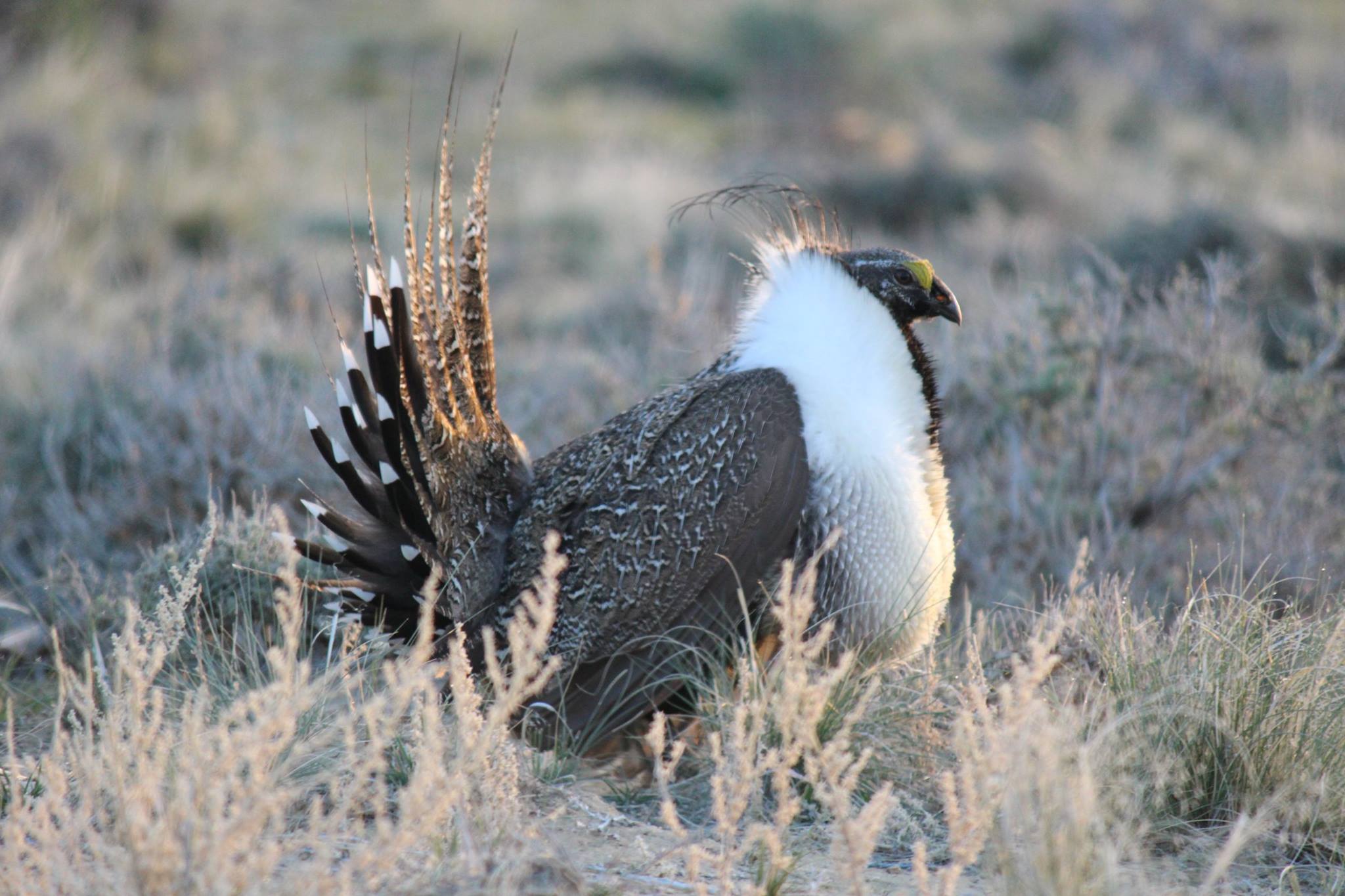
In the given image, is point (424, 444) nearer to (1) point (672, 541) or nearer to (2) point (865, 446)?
(1) point (672, 541)

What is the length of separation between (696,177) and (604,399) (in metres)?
6.52

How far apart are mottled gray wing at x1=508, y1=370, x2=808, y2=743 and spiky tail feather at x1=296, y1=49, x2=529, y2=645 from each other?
0.63 feet

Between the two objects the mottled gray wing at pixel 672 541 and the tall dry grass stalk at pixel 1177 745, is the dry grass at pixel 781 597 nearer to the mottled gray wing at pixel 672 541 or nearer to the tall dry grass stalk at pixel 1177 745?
the tall dry grass stalk at pixel 1177 745

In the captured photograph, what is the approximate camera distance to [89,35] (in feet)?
40.2

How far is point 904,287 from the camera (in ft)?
10.5

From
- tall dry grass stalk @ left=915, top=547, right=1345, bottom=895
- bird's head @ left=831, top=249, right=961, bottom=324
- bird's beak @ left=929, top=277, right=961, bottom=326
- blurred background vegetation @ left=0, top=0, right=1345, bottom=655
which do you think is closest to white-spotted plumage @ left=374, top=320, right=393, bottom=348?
blurred background vegetation @ left=0, top=0, right=1345, bottom=655

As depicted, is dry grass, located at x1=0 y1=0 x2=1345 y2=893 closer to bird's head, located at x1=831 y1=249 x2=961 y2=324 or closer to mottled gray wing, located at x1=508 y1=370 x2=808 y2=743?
mottled gray wing, located at x1=508 y1=370 x2=808 y2=743

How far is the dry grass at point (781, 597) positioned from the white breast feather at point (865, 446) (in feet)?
0.47

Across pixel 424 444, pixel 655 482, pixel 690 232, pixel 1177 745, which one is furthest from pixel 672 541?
pixel 690 232

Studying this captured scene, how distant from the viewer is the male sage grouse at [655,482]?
9.66ft

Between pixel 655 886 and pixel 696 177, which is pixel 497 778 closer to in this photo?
pixel 655 886

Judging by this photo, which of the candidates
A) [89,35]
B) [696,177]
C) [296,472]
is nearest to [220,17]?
[89,35]

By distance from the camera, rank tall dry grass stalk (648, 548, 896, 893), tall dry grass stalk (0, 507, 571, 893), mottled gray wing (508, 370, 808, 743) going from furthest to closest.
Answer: mottled gray wing (508, 370, 808, 743), tall dry grass stalk (648, 548, 896, 893), tall dry grass stalk (0, 507, 571, 893)

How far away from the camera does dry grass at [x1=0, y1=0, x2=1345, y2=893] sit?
1950 mm
